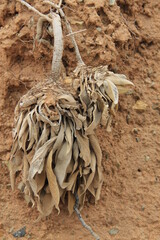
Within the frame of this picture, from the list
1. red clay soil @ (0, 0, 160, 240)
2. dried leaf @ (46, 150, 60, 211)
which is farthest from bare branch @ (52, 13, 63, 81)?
dried leaf @ (46, 150, 60, 211)

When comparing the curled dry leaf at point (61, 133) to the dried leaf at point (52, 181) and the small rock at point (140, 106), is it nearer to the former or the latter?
the dried leaf at point (52, 181)

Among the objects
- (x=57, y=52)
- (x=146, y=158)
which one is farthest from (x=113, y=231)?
(x=57, y=52)

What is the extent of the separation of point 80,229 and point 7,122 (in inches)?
22.9

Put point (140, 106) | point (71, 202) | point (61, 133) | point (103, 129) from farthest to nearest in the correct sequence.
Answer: point (140, 106) → point (103, 129) → point (71, 202) → point (61, 133)

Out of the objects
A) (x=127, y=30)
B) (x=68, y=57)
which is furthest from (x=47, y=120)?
(x=127, y=30)

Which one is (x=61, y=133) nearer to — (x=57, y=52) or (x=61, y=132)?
Result: (x=61, y=132)

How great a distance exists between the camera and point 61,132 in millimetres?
1569

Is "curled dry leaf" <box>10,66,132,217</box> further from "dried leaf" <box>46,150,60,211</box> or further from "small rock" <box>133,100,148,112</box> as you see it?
"small rock" <box>133,100,148,112</box>

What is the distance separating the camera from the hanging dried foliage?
5.11 feet

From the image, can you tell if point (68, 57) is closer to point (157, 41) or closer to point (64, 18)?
point (64, 18)

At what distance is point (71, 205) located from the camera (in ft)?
5.69

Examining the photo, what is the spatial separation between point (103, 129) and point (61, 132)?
1.36 feet

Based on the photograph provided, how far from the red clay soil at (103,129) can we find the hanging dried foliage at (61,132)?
0.60 ft

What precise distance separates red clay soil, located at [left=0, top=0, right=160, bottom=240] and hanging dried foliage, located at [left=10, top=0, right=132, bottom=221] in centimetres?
18
